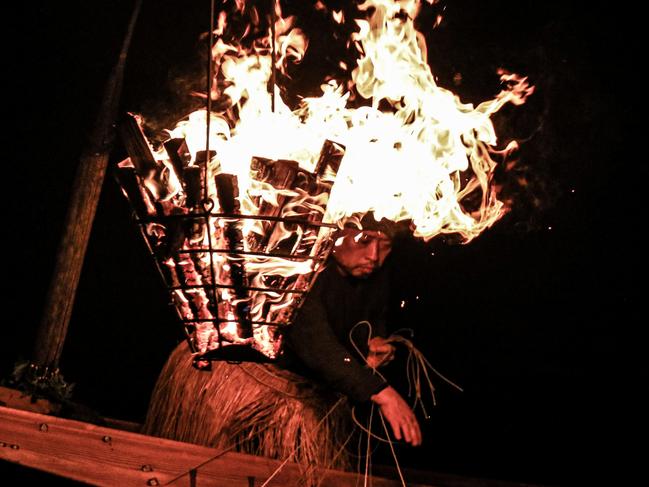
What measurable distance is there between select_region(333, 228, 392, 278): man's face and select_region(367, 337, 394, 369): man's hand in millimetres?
277

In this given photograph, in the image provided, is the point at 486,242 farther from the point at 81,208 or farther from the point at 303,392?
the point at 81,208

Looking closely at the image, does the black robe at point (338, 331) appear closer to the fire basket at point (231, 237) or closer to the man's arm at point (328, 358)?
the man's arm at point (328, 358)

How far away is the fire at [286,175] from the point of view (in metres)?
1.90

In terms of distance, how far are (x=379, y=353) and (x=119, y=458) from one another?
1113 millimetres

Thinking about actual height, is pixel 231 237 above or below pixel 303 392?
above

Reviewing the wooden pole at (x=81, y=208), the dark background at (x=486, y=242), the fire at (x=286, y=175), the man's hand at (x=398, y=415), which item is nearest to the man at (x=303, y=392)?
the man's hand at (x=398, y=415)

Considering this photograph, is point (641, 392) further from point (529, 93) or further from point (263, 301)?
point (263, 301)

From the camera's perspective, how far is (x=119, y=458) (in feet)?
7.97

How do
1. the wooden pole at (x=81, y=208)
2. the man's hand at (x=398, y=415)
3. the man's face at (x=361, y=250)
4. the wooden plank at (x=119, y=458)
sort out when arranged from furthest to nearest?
1. the wooden pole at (x=81, y=208)
2. the man's face at (x=361, y=250)
3. the man's hand at (x=398, y=415)
4. the wooden plank at (x=119, y=458)

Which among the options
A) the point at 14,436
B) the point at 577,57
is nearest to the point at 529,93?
the point at 577,57

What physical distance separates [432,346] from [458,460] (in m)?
0.60

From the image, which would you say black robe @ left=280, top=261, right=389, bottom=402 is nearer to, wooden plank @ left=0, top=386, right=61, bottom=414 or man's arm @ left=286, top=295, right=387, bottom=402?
man's arm @ left=286, top=295, right=387, bottom=402

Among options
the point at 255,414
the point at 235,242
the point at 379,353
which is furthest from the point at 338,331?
the point at 235,242

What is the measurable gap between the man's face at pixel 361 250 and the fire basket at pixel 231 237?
91 cm
